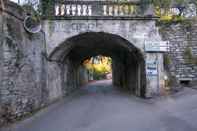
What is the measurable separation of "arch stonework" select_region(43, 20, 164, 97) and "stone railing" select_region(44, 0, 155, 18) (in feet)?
1.05

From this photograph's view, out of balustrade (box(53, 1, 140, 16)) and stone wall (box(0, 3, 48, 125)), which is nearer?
stone wall (box(0, 3, 48, 125))

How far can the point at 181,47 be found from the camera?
16.8 m

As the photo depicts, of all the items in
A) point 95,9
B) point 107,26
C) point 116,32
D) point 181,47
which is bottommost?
point 181,47

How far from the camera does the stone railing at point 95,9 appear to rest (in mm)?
15688

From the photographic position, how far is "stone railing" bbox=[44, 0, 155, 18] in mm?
15688

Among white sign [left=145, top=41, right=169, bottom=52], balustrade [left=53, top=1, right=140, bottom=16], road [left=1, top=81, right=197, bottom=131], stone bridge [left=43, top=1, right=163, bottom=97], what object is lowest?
road [left=1, top=81, right=197, bottom=131]

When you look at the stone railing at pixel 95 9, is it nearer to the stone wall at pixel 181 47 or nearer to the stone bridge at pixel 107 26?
the stone bridge at pixel 107 26

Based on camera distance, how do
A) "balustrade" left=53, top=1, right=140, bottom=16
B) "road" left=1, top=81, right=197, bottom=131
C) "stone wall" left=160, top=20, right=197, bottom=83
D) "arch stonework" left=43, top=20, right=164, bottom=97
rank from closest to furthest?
"road" left=1, top=81, right=197, bottom=131, "arch stonework" left=43, top=20, right=164, bottom=97, "balustrade" left=53, top=1, right=140, bottom=16, "stone wall" left=160, top=20, right=197, bottom=83

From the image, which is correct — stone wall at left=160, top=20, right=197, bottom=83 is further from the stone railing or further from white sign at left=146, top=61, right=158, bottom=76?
the stone railing

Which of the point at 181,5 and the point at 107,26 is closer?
the point at 107,26

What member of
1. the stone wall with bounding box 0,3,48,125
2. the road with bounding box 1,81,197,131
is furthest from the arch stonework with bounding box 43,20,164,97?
the road with bounding box 1,81,197,131

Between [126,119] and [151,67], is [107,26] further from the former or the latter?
[126,119]

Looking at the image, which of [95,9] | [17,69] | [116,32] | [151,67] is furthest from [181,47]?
[17,69]

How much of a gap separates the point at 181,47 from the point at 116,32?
136 inches
